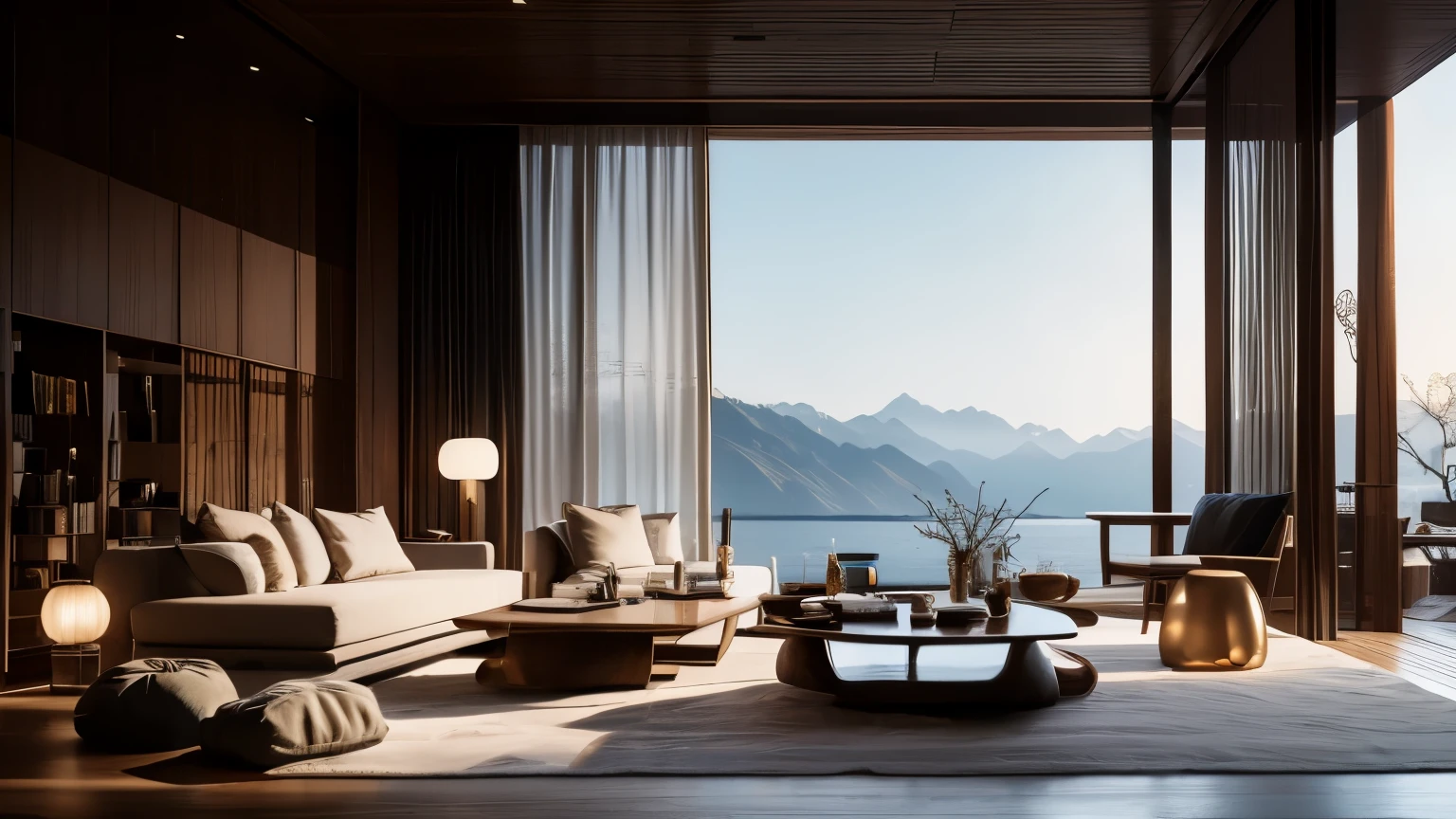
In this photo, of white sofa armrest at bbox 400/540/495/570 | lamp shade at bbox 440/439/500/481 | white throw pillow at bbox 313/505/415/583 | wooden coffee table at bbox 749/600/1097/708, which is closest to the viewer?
wooden coffee table at bbox 749/600/1097/708

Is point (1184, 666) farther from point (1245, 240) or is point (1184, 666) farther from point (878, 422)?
point (878, 422)

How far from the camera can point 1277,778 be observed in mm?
3004

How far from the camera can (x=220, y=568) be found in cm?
454


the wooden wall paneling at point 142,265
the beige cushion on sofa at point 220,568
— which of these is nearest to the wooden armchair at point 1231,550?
the beige cushion on sofa at point 220,568

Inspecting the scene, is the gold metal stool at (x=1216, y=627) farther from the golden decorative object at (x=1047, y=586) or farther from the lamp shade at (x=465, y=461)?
the lamp shade at (x=465, y=461)

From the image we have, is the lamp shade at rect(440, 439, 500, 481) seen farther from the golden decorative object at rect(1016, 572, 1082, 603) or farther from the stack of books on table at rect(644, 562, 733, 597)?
the golden decorative object at rect(1016, 572, 1082, 603)

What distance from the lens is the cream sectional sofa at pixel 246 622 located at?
433 cm

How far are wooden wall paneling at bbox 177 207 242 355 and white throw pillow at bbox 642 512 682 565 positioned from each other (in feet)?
8.54

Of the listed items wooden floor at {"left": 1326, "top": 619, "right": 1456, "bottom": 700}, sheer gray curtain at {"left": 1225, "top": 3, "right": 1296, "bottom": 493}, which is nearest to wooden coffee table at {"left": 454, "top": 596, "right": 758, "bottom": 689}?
wooden floor at {"left": 1326, "top": 619, "right": 1456, "bottom": 700}

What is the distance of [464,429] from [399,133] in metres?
2.23

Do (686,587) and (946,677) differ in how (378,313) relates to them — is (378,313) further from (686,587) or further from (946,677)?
(946,677)

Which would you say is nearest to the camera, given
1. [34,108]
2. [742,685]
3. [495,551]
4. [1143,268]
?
[742,685]

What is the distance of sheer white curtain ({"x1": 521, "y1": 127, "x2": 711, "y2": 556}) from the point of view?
26.6ft

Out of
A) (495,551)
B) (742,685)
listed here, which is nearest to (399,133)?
(495,551)
